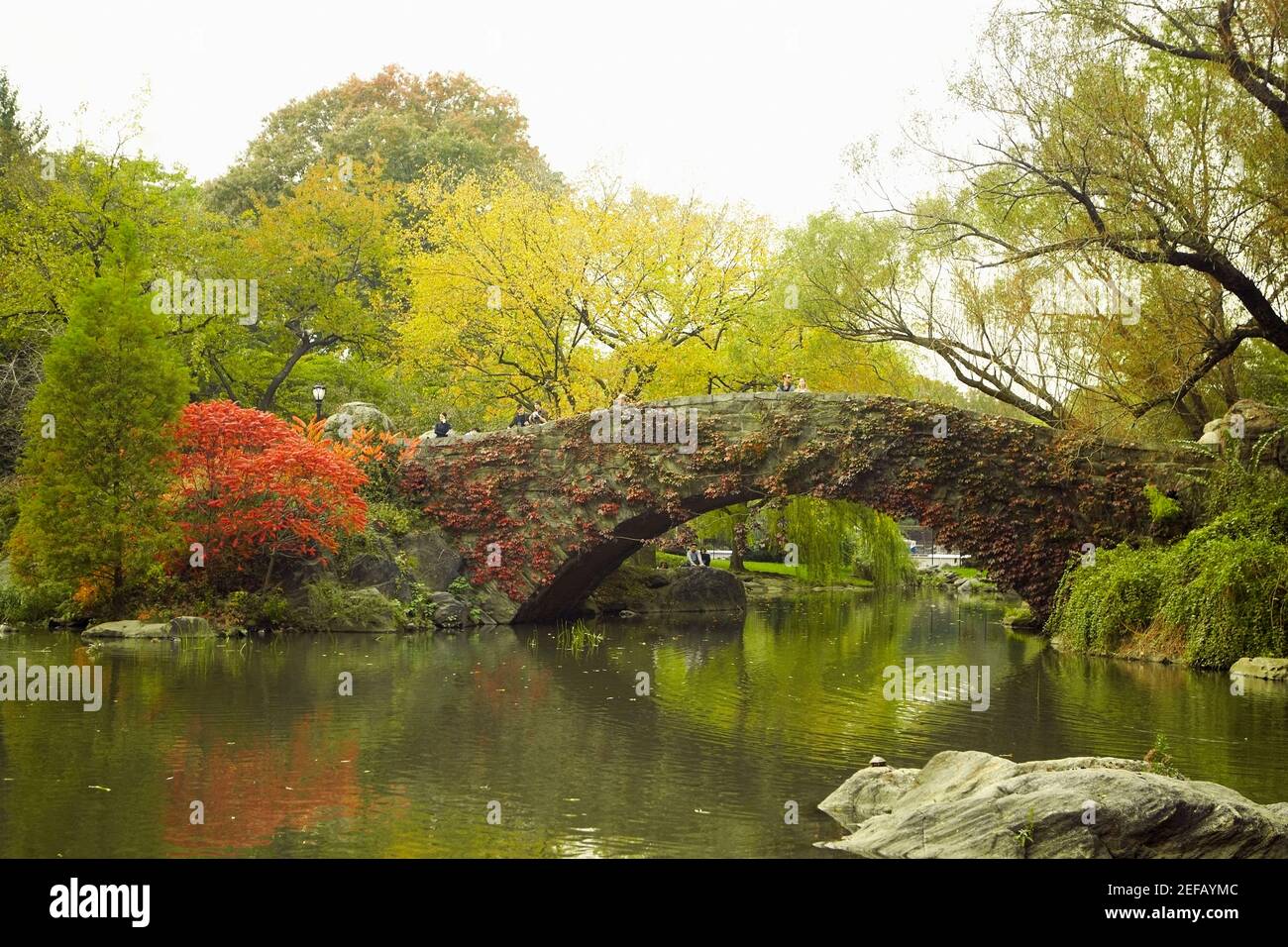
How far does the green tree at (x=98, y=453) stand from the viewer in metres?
19.6

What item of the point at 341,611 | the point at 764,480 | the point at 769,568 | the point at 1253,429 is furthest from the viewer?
the point at 769,568

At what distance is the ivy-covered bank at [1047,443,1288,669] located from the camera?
15.7 metres

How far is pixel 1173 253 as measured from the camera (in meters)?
15.4

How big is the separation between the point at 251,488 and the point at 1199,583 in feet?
43.5

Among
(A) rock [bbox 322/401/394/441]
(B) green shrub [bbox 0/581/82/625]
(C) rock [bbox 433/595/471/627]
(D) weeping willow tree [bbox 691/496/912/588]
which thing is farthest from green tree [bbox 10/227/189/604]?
(D) weeping willow tree [bbox 691/496/912/588]

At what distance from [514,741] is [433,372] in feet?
66.9

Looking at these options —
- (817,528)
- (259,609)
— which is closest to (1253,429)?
(817,528)

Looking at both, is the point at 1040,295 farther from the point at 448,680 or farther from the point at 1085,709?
the point at 448,680

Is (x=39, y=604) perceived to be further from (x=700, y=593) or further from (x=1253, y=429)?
(x=1253, y=429)

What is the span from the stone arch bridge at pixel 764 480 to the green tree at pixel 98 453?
15.9ft

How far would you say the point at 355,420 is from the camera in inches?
936

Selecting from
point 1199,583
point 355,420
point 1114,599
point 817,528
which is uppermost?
point 355,420

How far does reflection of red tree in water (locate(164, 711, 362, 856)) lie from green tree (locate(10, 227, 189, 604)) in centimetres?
977
